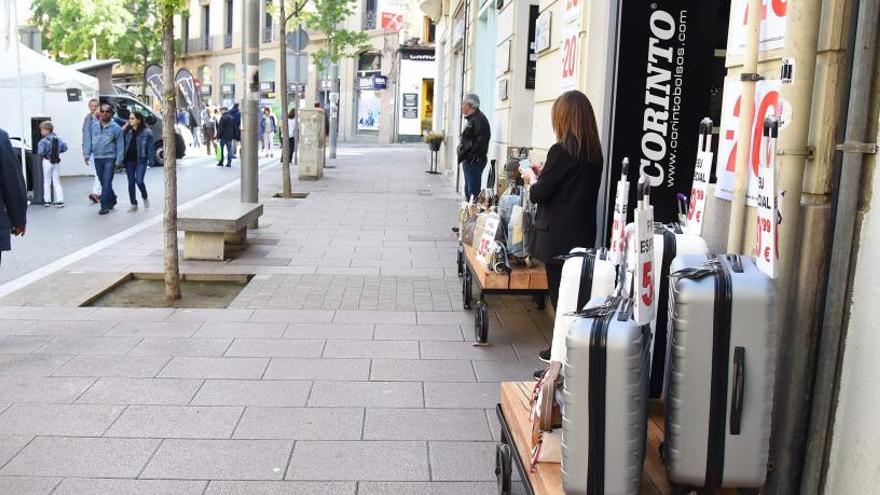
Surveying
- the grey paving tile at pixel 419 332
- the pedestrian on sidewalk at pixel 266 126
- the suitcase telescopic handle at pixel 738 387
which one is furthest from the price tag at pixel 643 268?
the pedestrian on sidewalk at pixel 266 126

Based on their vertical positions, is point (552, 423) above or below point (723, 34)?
below

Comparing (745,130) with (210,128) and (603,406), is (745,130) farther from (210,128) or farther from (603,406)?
(210,128)

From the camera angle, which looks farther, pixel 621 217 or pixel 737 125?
pixel 737 125

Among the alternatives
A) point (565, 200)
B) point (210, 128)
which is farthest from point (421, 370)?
point (210, 128)

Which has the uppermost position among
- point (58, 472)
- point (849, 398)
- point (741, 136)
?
point (741, 136)

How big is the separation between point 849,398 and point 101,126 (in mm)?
13361

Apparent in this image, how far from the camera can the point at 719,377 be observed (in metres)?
2.66

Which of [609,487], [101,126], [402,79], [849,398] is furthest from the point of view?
[402,79]

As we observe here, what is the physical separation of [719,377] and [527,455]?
80cm

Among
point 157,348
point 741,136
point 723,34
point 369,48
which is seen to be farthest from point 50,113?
point 369,48

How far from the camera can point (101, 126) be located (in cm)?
1404

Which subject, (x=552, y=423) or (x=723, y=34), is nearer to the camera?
(x=552, y=423)

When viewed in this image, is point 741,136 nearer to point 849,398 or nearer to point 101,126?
point 849,398

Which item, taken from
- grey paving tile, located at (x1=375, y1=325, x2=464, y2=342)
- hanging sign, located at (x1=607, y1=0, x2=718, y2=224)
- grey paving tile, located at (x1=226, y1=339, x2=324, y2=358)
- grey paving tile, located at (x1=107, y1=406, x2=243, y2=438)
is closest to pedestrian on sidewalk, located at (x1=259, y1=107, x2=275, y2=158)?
grey paving tile, located at (x1=375, y1=325, x2=464, y2=342)
